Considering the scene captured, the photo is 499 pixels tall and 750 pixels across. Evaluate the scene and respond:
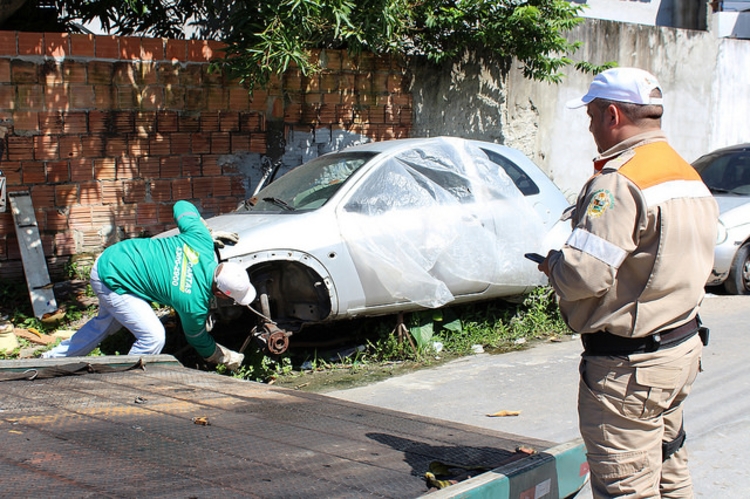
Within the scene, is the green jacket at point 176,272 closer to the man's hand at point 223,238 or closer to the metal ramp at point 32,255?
the man's hand at point 223,238

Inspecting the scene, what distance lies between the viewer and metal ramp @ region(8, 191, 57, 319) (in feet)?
22.4

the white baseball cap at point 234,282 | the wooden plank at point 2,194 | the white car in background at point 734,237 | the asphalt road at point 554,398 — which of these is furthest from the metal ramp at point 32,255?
the white car in background at point 734,237

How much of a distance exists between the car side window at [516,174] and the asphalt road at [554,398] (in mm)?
1359

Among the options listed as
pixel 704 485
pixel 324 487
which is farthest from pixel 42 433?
pixel 704 485

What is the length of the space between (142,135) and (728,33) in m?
15.3

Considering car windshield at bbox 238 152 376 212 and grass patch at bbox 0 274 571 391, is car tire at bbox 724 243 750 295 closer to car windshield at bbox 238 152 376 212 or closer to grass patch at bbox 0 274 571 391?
grass patch at bbox 0 274 571 391

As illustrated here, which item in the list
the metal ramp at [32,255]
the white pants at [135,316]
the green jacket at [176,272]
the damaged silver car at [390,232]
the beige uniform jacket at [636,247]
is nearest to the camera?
the beige uniform jacket at [636,247]

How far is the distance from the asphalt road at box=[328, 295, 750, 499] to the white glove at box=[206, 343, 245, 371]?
72cm

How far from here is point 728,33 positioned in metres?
18.4

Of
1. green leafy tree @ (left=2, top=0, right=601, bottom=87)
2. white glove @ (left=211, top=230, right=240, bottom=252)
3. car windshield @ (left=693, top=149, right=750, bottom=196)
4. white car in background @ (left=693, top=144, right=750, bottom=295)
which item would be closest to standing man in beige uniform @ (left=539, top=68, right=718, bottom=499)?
white glove @ (left=211, top=230, right=240, bottom=252)

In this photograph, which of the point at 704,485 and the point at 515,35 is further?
the point at 515,35

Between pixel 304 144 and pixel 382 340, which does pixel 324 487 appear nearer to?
pixel 382 340

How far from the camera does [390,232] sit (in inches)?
234

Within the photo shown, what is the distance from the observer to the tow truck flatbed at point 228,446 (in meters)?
2.46
